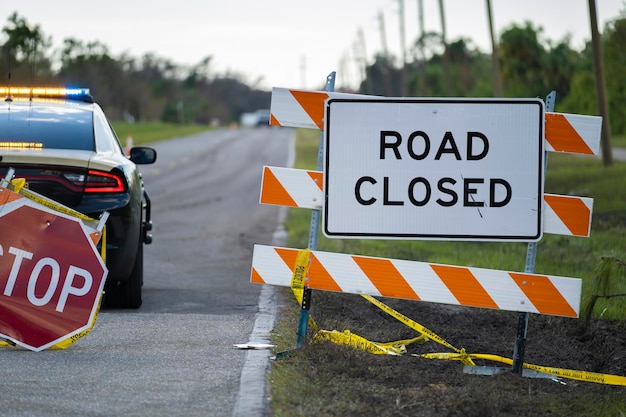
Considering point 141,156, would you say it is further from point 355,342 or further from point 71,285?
point 355,342

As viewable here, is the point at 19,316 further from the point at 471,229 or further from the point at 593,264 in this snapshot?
the point at 593,264

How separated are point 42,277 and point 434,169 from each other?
228 centimetres

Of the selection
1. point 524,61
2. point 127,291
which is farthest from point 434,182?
point 524,61

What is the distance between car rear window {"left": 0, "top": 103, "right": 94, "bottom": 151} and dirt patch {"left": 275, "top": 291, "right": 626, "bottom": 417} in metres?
2.14

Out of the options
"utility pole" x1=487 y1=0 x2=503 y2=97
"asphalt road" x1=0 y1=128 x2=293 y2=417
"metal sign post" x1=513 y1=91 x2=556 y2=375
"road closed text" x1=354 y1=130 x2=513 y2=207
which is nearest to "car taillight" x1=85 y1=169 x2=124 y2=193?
"asphalt road" x1=0 y1=128 x2=293 y2=417

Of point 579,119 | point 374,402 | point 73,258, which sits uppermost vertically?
point 579,119

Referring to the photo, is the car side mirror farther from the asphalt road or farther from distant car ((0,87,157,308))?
the asphalt road

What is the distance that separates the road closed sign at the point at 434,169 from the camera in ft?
21.6

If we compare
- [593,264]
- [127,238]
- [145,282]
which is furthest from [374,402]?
[593,264]

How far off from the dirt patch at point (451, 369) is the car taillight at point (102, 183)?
5.42 feet

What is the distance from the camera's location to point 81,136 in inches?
352

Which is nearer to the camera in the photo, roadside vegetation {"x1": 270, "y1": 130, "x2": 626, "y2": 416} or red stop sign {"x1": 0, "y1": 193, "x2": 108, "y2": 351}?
roadside vegetation {"x1": 270, "y1": 130, "x2": 626, "y2": 416}

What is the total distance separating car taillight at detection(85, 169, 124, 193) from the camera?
8383 mm

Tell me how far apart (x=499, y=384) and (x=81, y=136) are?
3.96 m
